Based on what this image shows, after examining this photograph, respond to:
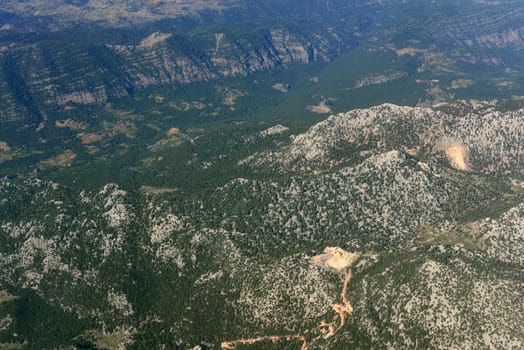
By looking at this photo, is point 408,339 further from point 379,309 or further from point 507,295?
point 507,295

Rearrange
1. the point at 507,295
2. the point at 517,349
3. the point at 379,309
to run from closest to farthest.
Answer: the point at 517,349, the point at 507,295, the point at 379,309

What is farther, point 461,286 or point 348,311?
point 348,311

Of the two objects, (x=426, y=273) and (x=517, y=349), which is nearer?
(x=517, y=349)

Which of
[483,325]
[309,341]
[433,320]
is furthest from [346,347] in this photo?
[483,325]

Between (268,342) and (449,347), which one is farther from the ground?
(449,347)

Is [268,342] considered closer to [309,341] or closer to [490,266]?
[309,341]

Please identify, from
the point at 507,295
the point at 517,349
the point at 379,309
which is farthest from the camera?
the point at 379,309

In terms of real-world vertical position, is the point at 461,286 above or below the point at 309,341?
above

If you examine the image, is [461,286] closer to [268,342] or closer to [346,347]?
[346,347]

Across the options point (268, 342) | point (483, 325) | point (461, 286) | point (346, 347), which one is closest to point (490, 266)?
point (461, 286)
